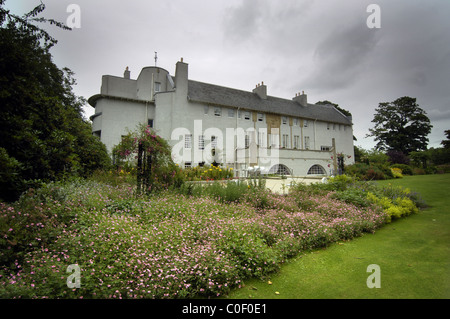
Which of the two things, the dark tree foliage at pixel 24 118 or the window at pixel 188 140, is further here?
the window at pixel 188 140

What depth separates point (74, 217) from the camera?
423 cm

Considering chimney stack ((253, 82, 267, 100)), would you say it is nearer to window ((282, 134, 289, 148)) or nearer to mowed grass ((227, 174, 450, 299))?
window ((282, 134, 289, 148))

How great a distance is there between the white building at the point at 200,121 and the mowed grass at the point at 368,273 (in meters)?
13.3

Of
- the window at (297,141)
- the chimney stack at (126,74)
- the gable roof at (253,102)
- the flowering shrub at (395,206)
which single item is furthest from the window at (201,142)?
the flowering shrub at (395,206)

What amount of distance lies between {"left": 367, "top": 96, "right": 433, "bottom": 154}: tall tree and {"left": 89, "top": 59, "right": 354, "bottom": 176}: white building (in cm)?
2747

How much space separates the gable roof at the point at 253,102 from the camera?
23984 mm

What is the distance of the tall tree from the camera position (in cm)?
3947

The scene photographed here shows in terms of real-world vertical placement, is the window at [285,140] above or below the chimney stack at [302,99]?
below

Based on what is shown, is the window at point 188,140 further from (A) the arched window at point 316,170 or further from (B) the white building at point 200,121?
(A) the arched window at point 316,170

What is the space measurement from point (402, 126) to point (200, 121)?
136 feet

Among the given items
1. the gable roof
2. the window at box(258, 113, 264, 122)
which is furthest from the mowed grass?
the window at box(258, 113, 264, 122)

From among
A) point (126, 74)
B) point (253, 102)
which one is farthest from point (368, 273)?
point (126, 74)

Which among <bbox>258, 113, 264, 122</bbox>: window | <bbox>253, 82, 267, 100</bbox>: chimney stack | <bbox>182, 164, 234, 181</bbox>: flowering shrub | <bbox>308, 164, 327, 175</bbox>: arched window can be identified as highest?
<bbox>253, 82, 267, 100</bbox>: chimney stack
